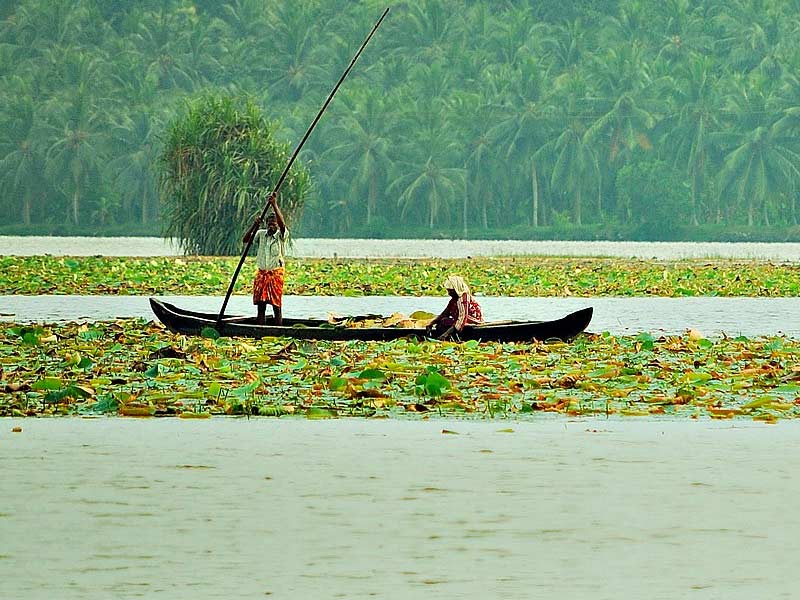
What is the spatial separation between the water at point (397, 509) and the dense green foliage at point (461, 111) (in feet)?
238

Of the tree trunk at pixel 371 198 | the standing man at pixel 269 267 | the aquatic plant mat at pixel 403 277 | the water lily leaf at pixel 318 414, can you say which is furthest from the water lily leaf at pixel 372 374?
the tree trunk at pixel 371 198

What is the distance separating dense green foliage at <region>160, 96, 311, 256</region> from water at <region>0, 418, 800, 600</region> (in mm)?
30700

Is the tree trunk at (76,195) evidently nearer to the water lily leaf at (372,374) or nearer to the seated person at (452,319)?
the seated person at (452,319)

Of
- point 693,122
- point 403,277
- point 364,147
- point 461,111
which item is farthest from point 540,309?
point 461,111

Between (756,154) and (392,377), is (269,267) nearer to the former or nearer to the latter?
(392,377)

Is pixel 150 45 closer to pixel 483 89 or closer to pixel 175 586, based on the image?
pixel 483 89

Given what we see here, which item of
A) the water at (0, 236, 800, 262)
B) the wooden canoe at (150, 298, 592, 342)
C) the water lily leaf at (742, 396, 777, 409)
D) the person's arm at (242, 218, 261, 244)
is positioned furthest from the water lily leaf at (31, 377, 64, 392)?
the water at (0, 236, 800, 262)

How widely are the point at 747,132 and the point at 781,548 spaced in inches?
3108

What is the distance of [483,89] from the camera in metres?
92.3


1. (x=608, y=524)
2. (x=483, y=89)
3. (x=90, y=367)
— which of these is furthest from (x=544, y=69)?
(x=608, y=524)

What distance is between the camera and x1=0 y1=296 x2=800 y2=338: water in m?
20.4

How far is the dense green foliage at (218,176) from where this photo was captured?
135 feet

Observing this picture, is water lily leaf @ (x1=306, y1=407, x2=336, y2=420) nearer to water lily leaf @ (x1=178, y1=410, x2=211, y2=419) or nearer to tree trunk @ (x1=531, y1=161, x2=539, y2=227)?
water lily leaf @ (x1=178, y1=410, x2=211, y2=419)

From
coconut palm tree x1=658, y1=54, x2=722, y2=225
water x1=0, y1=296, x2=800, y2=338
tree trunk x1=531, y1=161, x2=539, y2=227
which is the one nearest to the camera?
water x1=0, y1=296, x2=800, y2=338
